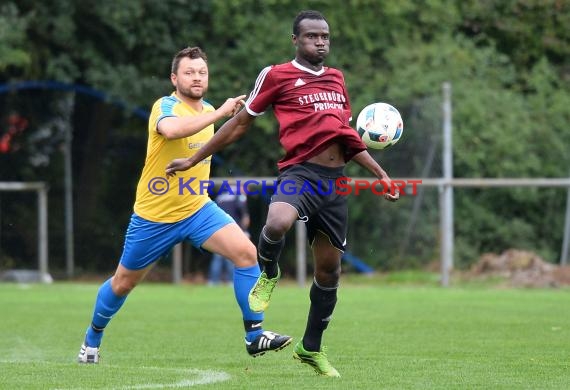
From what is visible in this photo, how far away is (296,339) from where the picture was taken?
34.0ft

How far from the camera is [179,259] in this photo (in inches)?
813

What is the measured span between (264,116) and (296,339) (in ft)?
37.5

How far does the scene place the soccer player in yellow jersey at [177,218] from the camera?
834cm

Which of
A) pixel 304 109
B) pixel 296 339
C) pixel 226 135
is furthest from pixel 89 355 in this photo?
pixel 304 109

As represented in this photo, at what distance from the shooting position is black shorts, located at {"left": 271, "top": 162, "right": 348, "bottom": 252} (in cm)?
737

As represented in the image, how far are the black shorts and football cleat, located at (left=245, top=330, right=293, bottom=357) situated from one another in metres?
0.78

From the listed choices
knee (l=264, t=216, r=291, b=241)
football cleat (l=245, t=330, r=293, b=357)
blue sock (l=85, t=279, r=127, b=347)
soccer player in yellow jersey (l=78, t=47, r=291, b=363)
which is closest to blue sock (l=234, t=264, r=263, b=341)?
soccer player in yellow jersey (l=78, t=47, r=291, b=363)

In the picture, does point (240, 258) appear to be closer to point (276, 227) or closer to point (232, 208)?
point (276, 227)

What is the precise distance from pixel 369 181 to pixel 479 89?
4.08m

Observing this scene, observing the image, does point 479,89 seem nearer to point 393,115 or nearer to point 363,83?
point 363,83

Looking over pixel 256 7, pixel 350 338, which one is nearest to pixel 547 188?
pixel 256 7

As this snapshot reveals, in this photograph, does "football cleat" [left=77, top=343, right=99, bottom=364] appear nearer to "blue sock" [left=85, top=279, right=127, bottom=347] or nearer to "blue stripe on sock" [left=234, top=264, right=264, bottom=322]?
"blue sock" [left=85, top=279, right=127, bottom=347]

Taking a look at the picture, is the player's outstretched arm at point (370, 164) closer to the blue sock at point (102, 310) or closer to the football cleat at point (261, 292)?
the football cleat at point (261, 292)

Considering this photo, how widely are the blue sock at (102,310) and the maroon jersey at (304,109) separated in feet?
6.04
